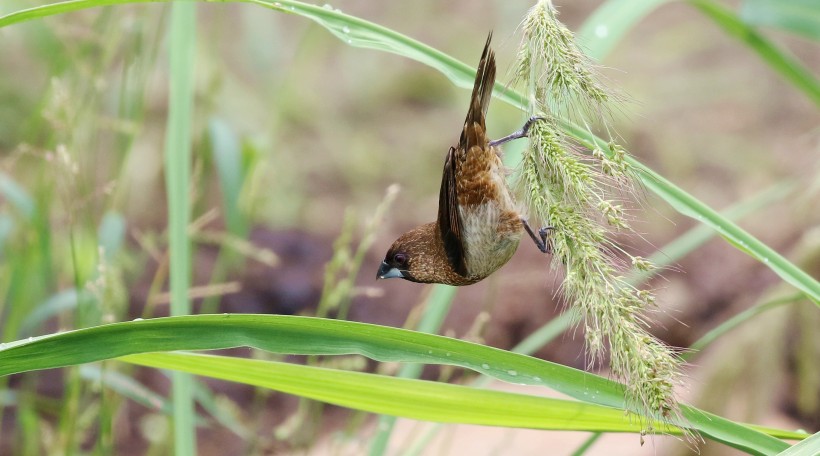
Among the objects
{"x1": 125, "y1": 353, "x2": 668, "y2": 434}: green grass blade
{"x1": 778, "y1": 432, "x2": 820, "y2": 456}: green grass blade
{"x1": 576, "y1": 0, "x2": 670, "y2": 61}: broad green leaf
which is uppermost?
{"x1": 576, "y1": 0, "x2": 670, "y2": 61}: broad green leaf

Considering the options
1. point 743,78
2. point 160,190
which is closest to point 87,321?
point 160,190

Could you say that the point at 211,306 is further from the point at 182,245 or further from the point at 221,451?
the point at 182,245

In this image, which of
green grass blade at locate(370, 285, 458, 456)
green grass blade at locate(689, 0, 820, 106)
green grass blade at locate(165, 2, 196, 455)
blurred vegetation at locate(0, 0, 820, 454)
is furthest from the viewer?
blurred vegetation at locate(0, 0, 820, 454)

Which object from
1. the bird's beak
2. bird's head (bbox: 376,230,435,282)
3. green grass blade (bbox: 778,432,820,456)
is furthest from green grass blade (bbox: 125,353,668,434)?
the bird's beak

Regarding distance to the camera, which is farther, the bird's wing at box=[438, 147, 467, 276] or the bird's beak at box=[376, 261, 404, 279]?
the bird's beak at box=[376, 261, 404, 279]

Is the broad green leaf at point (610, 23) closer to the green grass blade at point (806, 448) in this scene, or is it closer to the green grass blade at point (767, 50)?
the green grass blade at point (767, 50)

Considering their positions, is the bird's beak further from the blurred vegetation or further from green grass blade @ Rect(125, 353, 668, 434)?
green grass blade @ Rect(125, 353, 668, 434)

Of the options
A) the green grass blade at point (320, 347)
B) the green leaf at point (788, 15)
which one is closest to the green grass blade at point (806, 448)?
the green grass blade at point (320, 347)
